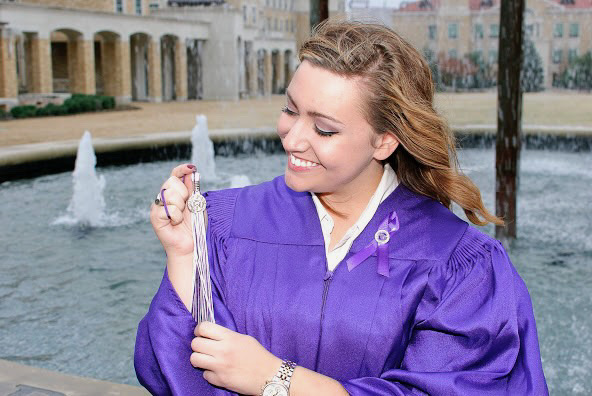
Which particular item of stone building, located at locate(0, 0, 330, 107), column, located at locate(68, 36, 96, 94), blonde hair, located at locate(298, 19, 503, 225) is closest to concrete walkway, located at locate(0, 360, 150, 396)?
blonde hair, located at locate(298, 19, 503, 225)

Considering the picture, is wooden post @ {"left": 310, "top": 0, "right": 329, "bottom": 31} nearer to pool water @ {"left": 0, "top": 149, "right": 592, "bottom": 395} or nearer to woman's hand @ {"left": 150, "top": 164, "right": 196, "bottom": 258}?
pool water @ {"left": 0, "top": 149, "right": 592, "bottom": 395}

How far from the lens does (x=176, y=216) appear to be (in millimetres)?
1805

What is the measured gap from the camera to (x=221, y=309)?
184cm

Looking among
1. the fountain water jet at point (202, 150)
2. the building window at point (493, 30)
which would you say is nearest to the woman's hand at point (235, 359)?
the fountain water jet at point (202, 150)

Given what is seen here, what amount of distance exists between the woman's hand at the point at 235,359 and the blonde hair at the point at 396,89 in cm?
59

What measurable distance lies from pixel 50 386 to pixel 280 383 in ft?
5.83

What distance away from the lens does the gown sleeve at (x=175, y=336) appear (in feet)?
6.02

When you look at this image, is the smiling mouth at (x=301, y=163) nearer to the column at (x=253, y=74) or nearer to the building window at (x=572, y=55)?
the column at (x=253, y=74)

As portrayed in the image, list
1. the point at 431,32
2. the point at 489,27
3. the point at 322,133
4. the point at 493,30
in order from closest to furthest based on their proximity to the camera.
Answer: the point at 322,133 < the point at 493,30 < the point at 489,27 < the point at 431,32

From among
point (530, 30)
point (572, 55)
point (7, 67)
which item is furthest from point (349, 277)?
point (530, 30)

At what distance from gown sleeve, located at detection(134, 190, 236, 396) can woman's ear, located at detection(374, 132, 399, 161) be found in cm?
42

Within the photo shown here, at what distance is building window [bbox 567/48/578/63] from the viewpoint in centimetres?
5347

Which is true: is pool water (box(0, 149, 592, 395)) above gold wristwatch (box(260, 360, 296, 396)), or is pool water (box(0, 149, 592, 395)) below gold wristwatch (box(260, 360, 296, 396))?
below

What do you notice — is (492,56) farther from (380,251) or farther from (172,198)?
(172,198)
